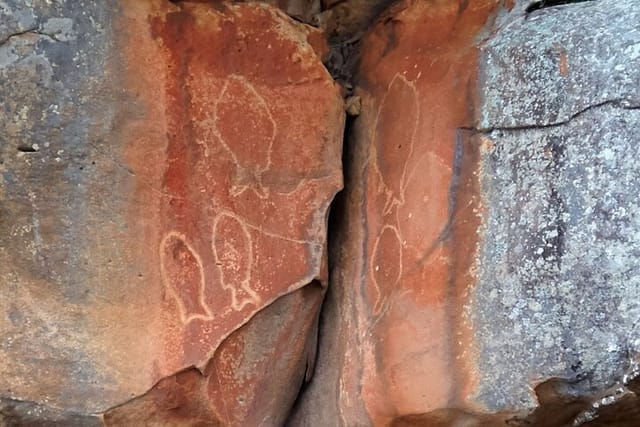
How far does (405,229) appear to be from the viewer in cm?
176

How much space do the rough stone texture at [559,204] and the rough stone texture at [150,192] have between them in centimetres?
42

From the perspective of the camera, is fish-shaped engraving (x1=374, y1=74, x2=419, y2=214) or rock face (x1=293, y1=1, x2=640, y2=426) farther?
fish-shaped engraving (x1=374, y1=74, x2=419, y2=214)

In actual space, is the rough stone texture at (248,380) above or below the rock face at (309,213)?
below

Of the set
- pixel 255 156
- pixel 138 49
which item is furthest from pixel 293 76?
pixel 138 49

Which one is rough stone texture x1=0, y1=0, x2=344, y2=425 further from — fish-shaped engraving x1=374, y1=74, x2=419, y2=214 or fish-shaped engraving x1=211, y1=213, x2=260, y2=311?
fish-shaped engraving x1=374, y1=74, x2=419, y2=214

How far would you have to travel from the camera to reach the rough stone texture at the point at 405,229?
1.67 meters

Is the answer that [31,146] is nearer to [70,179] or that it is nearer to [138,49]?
[70,179]

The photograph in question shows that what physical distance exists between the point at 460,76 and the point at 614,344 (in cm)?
62

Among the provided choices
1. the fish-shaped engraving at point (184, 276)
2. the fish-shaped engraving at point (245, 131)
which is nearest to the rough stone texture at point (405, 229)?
the fish-shaped engraving at point (245, 131)

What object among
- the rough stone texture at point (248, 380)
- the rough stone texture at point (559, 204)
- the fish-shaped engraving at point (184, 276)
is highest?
the rough stone texture at point (559, 204)

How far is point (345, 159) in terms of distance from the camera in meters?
1.97

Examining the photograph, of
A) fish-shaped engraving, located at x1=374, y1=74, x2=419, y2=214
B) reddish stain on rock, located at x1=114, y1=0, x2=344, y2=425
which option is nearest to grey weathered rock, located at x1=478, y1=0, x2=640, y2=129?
fish-shaped engraving, located at x1=374, y1=74, x2=419, y2=214

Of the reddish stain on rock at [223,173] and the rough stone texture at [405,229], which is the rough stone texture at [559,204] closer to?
the rough stone texture at [405,229]

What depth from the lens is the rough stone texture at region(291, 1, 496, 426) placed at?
5.46 feet
